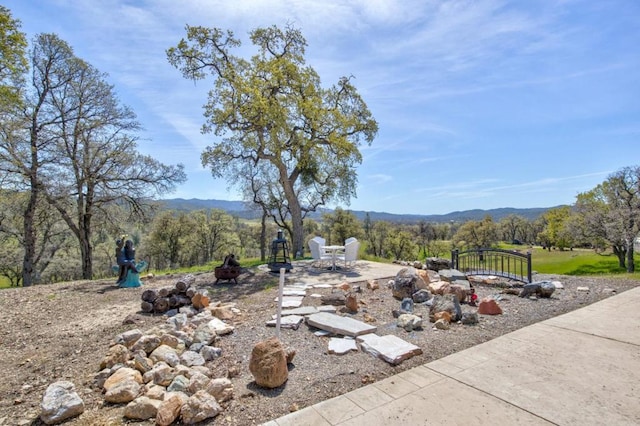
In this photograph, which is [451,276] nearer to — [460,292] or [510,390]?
[460,292]

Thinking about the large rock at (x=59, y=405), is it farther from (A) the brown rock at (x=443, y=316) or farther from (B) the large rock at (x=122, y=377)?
(A) the brown rock at (x=443, y=316)

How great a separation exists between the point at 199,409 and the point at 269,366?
1.96 ft

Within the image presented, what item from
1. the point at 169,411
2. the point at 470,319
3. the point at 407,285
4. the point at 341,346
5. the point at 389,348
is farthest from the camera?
the point at 407,285

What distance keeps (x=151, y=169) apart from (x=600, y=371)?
44.1ft

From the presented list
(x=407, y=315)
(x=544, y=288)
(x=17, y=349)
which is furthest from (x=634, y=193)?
(x=17, y=349)

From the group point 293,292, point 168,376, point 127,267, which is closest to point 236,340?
point 168,376

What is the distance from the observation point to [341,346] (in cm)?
345

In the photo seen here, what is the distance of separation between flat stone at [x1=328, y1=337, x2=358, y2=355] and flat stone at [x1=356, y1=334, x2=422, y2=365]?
0.09m

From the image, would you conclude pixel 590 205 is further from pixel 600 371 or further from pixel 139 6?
pixel 139 6

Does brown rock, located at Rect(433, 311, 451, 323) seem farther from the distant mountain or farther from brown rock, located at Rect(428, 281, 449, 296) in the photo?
the distant mountain

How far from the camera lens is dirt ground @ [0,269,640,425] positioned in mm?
2496

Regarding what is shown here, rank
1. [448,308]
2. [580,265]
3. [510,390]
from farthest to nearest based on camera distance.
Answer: [580,265], [448,308], [510,390]

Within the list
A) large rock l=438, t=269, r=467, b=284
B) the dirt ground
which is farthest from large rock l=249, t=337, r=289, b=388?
large rock l=438, t=269, r=467, b=284

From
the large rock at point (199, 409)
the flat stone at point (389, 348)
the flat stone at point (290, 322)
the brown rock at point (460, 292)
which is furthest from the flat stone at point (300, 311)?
the brown rock at point (460, 292)
